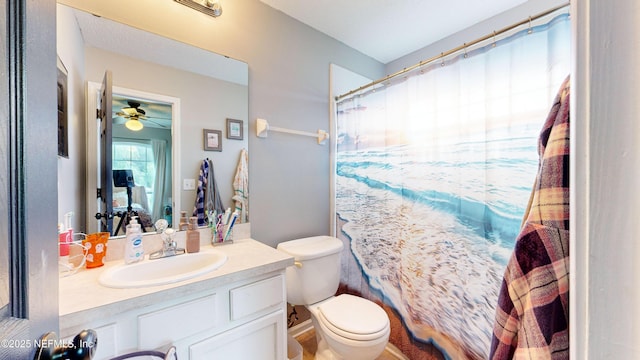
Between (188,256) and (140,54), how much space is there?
1047 mm

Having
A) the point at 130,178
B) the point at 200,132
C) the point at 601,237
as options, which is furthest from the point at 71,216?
the point at 601,237

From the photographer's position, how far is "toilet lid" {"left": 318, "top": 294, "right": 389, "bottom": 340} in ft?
4.13

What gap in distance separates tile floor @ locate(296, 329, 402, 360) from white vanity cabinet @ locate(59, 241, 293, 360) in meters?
0.58

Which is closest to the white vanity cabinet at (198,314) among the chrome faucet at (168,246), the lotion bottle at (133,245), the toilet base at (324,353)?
the lotion bottle at (133,245)

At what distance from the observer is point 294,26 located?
1.76 m

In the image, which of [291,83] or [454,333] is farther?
[291,83]

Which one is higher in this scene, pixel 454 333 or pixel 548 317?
pixel 548 317

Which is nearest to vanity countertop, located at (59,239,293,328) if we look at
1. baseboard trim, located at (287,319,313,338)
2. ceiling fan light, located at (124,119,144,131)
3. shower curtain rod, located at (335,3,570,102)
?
ceiling fan light, located at (124,119,144,131)

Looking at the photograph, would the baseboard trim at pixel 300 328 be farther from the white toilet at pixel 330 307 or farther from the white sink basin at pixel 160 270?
the white sink basin at pixel 160 270

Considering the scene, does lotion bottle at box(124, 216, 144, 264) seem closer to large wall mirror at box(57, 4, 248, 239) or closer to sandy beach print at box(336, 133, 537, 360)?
large wall mirror at box(57, 4, 248, 239)

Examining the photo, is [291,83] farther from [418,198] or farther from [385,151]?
[418,198]

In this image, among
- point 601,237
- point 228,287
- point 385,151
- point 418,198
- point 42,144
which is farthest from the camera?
point 385,151

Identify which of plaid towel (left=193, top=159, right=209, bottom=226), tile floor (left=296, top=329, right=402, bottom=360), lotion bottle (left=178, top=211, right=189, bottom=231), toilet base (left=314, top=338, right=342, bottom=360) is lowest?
tile floor (left=296, top=329, right=402, bottom=360)

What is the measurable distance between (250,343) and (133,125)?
1.18 m
